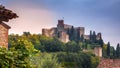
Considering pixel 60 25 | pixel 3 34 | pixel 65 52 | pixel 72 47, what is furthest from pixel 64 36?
pixel 3 34

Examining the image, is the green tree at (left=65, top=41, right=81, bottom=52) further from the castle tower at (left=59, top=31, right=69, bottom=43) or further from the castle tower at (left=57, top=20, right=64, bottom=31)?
the castle tower at (left=57, top=20, right=64, bottom=31)

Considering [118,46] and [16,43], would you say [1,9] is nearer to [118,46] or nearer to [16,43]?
[16,43]

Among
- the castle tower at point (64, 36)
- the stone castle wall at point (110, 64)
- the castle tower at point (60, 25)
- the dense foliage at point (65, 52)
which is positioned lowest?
the stone castle wall at point (110, 64)

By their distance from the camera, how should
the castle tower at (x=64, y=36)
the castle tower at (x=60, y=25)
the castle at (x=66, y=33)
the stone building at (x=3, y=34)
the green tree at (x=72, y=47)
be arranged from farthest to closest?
1. the castle tower at (x=60, y=25)
2. the castle at (x=66, y=33)
3. the castle tower at (x=64, y=36)
4. the green tree at (x=72, y=47)
5. the stone building at (x=3, y=34)

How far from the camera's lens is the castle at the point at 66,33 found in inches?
5620

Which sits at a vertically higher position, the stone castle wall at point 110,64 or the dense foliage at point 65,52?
the dense foliage at point 65,52

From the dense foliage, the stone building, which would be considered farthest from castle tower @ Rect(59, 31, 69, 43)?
the stone building

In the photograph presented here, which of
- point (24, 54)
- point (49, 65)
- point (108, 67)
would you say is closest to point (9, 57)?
point (24, 54)

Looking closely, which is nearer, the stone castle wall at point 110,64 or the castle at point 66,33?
the stone castle wall at point 110,64

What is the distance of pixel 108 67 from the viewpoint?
84.4m

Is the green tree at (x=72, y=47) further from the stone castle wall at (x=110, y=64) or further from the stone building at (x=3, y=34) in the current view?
the stone building at (x=3, y=34)

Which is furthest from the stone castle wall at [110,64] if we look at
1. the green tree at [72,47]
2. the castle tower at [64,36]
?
the castle tower at [64,36]

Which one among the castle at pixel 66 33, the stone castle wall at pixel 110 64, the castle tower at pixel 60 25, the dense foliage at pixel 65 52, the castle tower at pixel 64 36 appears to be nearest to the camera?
the stone castle wall at pixel 110 64

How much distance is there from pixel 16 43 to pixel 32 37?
109m
